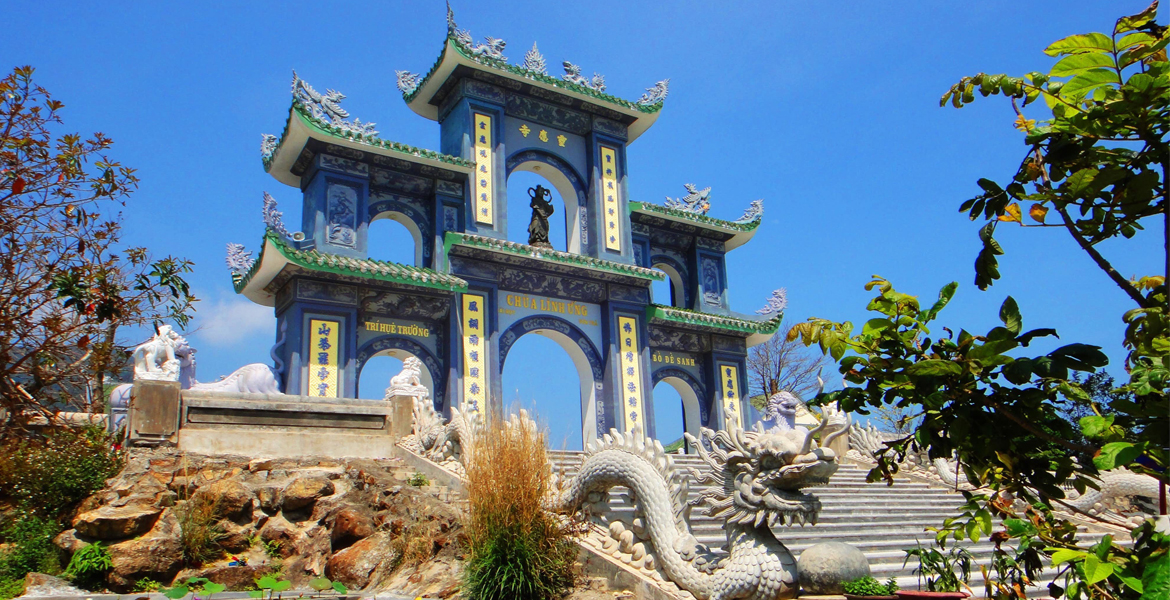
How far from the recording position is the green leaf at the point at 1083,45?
1989 mm

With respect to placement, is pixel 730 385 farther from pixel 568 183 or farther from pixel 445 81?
pixel 445 81

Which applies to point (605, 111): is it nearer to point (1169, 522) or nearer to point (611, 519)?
point (611, 519)

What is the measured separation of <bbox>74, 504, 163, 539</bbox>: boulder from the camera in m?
6.53

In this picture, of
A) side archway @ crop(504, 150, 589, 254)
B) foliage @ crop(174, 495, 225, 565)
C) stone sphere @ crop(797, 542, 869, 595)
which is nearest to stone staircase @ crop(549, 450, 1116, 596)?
stone sphere @ crop(797, 542, 869, 595)

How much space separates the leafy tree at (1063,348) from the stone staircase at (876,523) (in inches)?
150

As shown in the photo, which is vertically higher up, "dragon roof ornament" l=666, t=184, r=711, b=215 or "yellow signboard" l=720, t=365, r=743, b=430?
"dragon roof ornament" l=666, t=184, r=711, b=215

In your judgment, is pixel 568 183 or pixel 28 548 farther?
pixel 568 183

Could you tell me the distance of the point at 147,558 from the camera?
6477mm

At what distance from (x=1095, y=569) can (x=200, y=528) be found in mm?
6759

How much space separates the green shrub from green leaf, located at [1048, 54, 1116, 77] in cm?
736

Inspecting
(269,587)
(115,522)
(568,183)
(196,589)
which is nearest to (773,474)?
(269,587)

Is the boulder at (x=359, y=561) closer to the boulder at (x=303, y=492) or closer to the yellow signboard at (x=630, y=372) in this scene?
the boulder at (x=303, y=492)

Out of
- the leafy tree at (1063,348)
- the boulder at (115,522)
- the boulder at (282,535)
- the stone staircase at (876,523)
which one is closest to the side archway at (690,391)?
the stone staircase at (876,523)

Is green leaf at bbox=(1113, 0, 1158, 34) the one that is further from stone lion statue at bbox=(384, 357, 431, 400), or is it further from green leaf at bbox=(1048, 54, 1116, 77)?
stone lion statue at bbox=(384, 357, 431, 400)
